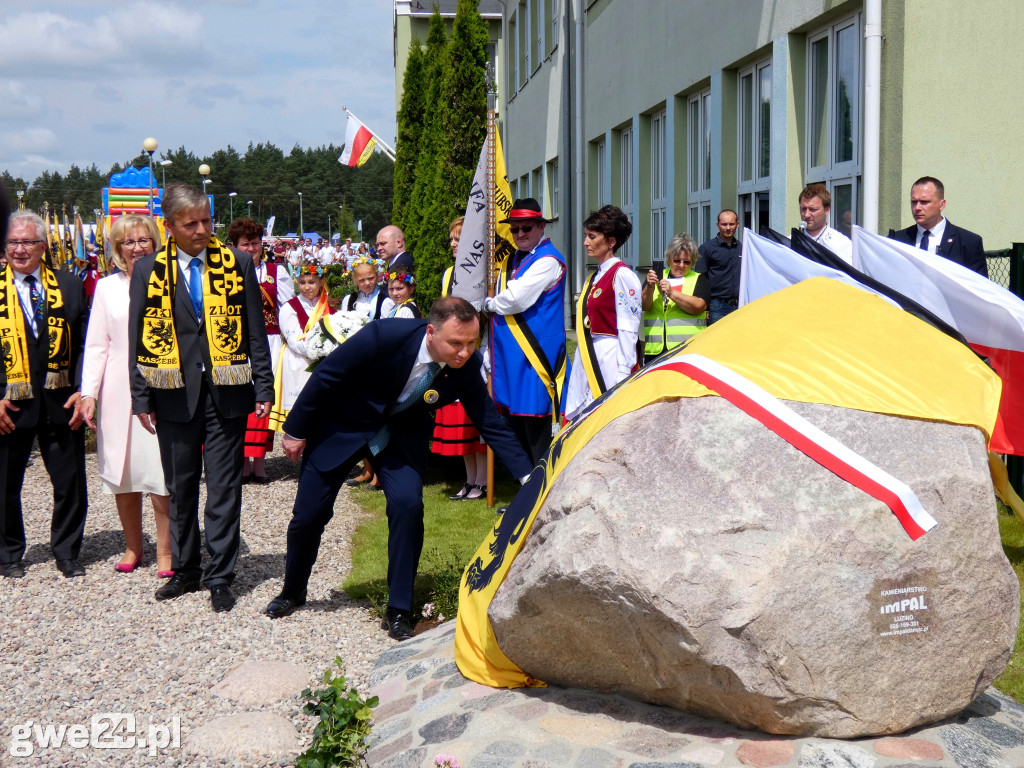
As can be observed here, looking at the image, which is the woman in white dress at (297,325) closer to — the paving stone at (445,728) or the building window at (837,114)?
the building window at (837,114)

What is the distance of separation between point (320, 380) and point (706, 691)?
2399mm

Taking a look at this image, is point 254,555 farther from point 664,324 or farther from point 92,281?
point 92,281

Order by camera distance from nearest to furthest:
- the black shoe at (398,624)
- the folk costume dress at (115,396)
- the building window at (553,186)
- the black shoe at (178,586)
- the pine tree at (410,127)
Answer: the black shoe at (398,624)
the black shoe at (178,586)
the folk costume dress at (115,396)
the pine tree at (410,127)
the building window at (553,186)

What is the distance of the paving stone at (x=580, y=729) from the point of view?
11.4 ft

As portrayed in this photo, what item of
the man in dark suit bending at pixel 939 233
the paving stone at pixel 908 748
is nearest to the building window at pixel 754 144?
the man in dark suit bending at pixel 939 233

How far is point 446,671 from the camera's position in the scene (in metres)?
4.21

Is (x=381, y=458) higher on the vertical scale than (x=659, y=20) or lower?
lower

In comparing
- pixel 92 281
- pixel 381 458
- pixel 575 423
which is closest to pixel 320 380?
pixel 381 458

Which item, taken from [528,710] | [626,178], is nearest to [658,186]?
[626,178]

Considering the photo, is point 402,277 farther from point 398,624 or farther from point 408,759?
point 408,759

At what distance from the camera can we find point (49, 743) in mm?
4125

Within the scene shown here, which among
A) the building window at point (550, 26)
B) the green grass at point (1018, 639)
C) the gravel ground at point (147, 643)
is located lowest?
the gravel ground at point (147, 643)

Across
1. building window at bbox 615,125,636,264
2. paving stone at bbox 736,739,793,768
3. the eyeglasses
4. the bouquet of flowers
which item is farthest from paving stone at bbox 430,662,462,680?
building window at bbox 615,125,636,264

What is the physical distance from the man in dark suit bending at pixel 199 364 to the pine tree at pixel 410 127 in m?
9.72
